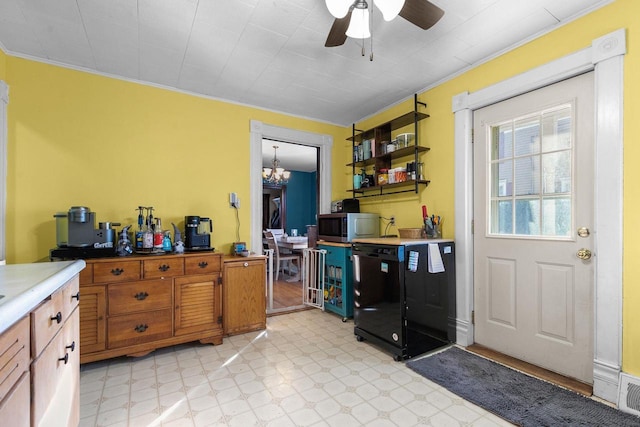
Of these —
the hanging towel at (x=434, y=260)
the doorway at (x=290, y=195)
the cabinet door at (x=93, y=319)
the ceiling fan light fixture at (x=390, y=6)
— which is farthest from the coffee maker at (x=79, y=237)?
the doorway at (x=290, y=195)

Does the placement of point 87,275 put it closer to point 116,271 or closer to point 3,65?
point 116,271

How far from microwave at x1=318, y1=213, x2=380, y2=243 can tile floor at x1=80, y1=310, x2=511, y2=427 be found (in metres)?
1.16

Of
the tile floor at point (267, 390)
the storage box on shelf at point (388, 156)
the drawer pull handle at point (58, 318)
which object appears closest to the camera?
the drawer pull handle at point (58, 318)

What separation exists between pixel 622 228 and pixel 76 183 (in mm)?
4085

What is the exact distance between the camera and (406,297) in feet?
7.92

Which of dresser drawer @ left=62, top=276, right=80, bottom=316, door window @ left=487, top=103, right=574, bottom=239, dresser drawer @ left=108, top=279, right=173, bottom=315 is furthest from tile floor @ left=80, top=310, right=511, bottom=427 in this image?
door window @ left=487, top=103, right=574, bottom=239

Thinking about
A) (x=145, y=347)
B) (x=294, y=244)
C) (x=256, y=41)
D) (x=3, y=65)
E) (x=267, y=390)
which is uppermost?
(x=256, y=41)

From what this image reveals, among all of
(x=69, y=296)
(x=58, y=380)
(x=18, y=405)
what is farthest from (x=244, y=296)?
(x=18, y=405)

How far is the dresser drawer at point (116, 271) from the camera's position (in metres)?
2.29

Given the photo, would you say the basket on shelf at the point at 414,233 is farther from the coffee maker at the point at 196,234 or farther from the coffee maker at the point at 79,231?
the coffee maker at the point at 79,231

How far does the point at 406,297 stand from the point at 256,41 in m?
2.33

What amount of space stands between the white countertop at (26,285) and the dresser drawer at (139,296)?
3.19 ft

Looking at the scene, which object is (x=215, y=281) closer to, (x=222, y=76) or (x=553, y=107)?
(x=222, y=76)

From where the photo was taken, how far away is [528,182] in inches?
91.2
